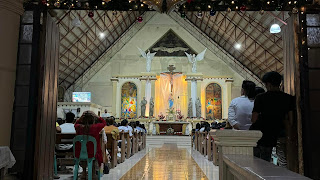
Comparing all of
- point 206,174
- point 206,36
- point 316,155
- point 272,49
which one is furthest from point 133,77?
point 316,155

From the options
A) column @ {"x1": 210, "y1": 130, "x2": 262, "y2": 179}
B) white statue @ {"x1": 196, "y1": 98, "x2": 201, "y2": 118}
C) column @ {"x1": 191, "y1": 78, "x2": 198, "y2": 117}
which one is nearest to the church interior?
column @ {"x1": 210, "y1": 130, "x2": 262, "y2": 179}

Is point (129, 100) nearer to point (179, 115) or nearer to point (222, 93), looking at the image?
point (179, 115)

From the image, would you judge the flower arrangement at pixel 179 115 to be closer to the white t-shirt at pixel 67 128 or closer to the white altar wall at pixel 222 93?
the white altar wall at pixel 222 93

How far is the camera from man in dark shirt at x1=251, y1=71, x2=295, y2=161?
8.50 ft

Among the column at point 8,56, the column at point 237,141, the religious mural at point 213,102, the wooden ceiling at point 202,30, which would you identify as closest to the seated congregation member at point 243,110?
the column at point 237,141

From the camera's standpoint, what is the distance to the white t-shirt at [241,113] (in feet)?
10.2

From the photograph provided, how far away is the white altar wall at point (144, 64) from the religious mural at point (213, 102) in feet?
2.80

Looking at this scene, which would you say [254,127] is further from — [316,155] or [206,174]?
[206,174]

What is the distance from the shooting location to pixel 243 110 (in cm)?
313

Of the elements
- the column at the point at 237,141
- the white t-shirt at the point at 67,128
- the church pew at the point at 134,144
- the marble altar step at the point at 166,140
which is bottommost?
the marble altar step at the point at 166,140

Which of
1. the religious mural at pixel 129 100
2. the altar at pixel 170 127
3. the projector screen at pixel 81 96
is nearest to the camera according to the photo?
the altar at pixel 170 127

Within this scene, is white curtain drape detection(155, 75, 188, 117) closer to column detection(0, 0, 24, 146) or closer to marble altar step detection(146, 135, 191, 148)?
marble altar step detection(146, 135, 191, 148)

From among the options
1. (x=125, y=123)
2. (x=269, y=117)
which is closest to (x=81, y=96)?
(x=125, y=123)

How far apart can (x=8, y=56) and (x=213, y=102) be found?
1637cm
